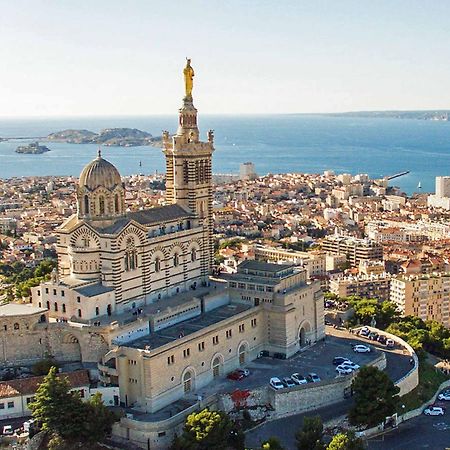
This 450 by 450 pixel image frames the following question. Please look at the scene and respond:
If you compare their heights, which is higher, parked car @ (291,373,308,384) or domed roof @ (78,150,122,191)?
domed roof @ (78,150,122,191)

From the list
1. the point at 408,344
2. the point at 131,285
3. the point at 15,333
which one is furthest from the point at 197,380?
the point at 408,344

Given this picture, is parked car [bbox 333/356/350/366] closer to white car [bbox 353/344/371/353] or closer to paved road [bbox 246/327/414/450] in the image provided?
paved road [bbox 246/327/414/450]

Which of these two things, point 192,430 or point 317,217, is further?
point 317,217

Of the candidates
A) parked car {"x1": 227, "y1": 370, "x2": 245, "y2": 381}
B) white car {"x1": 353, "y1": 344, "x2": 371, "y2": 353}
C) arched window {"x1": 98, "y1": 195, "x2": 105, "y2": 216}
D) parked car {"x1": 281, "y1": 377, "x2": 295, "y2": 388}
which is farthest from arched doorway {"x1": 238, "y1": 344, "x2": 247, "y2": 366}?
arched window {"x1": 98, "y1": 195, "x2": 105, "y2": 216}

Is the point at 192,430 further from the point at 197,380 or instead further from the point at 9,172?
the point at 9,172

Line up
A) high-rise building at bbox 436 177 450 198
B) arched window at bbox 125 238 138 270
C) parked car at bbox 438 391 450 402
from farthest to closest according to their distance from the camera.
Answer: high-rise building at bbox 436 177 450 198 < parked car at bbox 438 391 450 402 < arched window at bbox 125 238 138 270

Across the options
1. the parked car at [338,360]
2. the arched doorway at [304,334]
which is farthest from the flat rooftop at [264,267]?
the parked car at [338,360]

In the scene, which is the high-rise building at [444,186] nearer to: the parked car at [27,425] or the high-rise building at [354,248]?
the high-rise building at [354,248]
